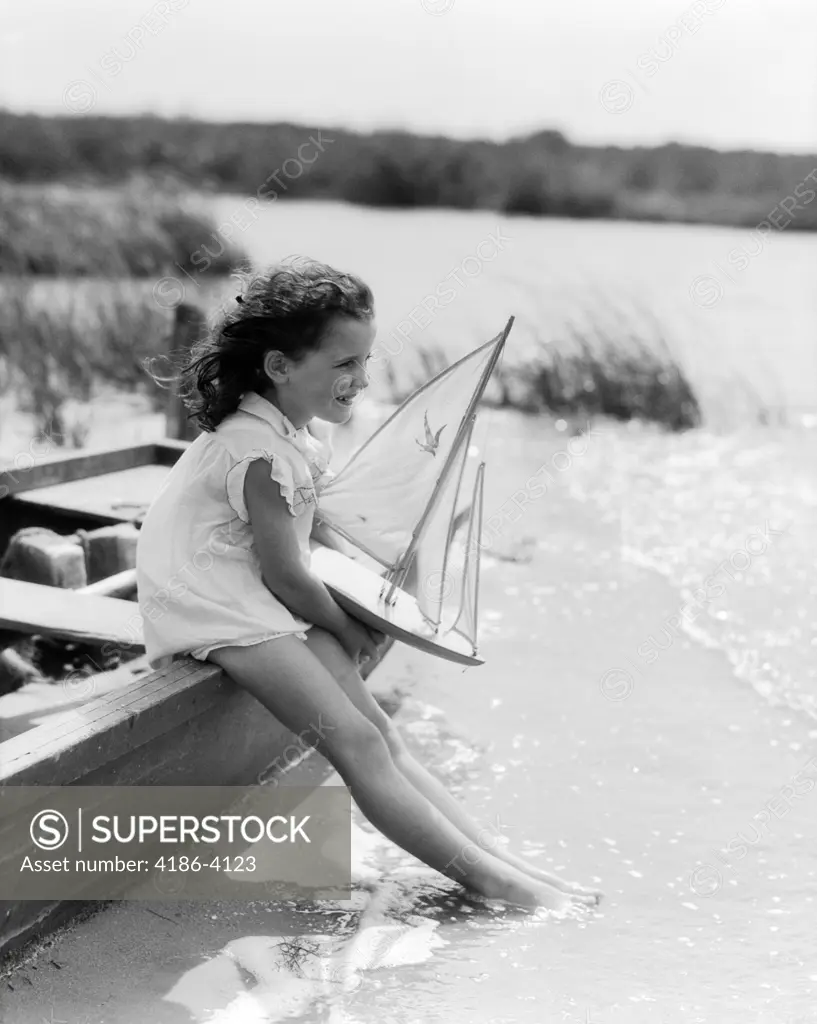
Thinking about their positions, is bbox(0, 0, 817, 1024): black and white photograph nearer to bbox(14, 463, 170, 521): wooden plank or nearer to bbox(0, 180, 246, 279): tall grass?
bbox(14, 463, 170, 521): wooden plank

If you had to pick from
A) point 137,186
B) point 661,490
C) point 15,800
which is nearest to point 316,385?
point 15,800

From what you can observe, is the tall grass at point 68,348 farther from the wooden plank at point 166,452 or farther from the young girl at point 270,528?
the young girl at point 270,528

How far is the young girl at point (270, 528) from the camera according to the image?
245cm

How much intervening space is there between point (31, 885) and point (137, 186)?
45.1ft

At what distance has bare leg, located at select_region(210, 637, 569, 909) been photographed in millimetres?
2490

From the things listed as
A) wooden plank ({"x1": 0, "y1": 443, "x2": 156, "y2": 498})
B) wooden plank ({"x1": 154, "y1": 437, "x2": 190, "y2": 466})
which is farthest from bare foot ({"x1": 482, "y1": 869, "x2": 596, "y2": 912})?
wooden plank ({"x1": 154, "y1": 437, "x2": 190, "y2": 466})

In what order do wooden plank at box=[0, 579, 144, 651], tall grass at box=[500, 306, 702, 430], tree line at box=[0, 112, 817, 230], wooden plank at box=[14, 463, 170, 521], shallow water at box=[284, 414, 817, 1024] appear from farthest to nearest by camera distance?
tree line at box=[0, 112, 817, 230] < tall grass at box=[500, 306, 702, 430] < wooden plank at box=[14, 463, 170, 521] < wooden plank at box=[0, 579, 144, 651] < shallow water at box=[284, 414, 817, 1024]

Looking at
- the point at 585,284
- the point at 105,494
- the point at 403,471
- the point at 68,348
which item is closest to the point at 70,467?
the point at 105,494

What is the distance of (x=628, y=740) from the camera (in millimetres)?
3883

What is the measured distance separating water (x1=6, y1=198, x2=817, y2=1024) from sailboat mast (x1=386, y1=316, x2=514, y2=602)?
0.31 ft

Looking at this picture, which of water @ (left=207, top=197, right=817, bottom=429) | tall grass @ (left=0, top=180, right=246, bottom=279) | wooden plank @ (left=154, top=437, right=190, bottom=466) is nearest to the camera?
wooden plank @ (left=154, top=437, right=190, bottom=466)

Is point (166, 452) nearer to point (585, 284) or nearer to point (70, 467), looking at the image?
point (70, 467)

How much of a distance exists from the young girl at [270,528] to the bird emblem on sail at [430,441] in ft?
0.80

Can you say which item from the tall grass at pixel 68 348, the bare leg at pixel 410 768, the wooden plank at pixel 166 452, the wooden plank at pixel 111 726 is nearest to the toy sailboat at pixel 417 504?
the bare leg at pixel 410 768
